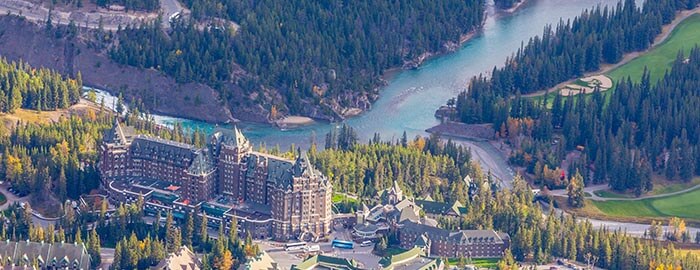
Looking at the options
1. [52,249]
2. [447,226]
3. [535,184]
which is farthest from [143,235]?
[535,184]

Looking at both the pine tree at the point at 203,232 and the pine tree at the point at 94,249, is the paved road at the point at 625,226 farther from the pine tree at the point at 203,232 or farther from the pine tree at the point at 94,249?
the pine tree at the point at 94,249

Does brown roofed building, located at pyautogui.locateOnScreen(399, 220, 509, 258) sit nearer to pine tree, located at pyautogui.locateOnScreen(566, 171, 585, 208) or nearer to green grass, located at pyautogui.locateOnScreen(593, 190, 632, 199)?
pine tree, located at pyautogui.locateOnScreen(566, 171, 585, 208)

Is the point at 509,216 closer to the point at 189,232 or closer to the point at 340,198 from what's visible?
the point at 340,198

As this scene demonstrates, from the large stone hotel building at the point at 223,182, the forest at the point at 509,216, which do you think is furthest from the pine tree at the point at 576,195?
the large stone hotel building at the point at 223,182

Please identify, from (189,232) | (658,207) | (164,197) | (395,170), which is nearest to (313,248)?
(189,232)

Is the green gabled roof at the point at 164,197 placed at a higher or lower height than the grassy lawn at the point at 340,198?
higher

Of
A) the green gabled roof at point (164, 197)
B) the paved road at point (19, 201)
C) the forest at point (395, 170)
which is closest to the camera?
the paved road at point (19, 201)
